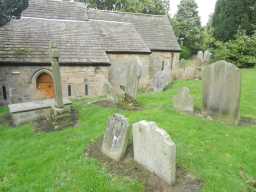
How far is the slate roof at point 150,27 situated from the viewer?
17.5 meters

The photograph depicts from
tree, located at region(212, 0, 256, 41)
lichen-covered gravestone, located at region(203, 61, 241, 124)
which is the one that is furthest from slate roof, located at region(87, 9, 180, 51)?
lichen-covered gravestone, located at region(203, 61, 241, 124)

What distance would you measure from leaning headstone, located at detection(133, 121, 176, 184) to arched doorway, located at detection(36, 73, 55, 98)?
9.51 m

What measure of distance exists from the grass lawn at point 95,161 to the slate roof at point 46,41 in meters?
5.55

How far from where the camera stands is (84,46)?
12.8 meters

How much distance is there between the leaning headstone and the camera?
3435 millimetres

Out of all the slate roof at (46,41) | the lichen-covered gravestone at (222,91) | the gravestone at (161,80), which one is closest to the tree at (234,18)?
the gravestone at (161,80)

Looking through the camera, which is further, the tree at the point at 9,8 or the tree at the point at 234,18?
the tree at the point at 234,18

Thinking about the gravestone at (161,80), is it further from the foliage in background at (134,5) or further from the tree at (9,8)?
the foliage in background at (134,5)

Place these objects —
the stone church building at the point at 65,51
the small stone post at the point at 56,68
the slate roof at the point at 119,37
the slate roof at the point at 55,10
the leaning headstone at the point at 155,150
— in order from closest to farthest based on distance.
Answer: the leaning headstone at the point at 155,150 → the small stone post at the point at 56,68 → the stone church building at the point at 65,51 → the slate roof at the point at 55,10 → the slate roof at the point at 119,37

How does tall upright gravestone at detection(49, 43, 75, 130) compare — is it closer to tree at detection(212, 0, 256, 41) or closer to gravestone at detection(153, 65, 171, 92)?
gravestone at detection(153, 65, 171, 92)

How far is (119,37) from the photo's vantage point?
15484 mm

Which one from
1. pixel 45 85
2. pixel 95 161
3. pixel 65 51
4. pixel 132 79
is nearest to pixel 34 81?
pixel 45 85

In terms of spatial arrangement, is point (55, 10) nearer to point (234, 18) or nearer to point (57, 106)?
point (57, 106)

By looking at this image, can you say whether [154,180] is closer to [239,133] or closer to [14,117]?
[239,133]
